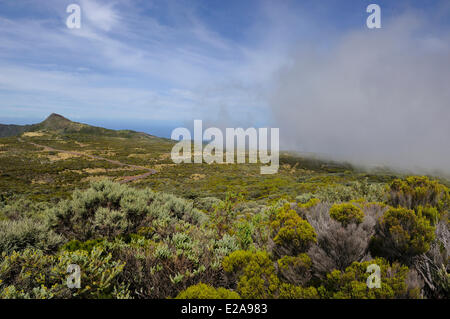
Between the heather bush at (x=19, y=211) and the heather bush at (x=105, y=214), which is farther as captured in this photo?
the heather bush at (x=19, y=211)

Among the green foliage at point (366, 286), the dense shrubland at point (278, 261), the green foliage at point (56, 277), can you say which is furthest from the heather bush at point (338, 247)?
the green foliage at point (56, 277)

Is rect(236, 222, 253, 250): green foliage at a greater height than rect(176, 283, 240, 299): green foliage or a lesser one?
A: lesser

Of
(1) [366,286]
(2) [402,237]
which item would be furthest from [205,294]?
(2) [402,237]

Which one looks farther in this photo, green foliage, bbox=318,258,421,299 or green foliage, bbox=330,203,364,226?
green foliage, bbox=330,203,364,226

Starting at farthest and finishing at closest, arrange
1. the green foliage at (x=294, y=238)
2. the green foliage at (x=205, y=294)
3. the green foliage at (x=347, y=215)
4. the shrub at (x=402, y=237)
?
the green foliage at (x=347, y=215), the green foliage at (x=294, y=238), the shrub at (x=402, y=237), the green foliage at (x=205, y=294)

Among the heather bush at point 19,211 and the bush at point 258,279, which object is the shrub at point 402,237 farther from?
the heather bush at point 19,211

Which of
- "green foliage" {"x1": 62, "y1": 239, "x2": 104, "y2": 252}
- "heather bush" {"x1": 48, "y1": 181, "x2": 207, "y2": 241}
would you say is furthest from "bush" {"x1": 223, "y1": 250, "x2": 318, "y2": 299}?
"green foliage" {"x1": 62, "y1": 239, "x2": 104, "y2": 252}

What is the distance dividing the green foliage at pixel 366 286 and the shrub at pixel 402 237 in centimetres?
49

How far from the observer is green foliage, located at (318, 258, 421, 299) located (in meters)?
2.45

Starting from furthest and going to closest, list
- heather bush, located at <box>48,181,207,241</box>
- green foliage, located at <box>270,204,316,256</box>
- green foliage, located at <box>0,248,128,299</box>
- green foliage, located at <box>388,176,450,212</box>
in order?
1. heather bush, located at <box>48,181,207,241</box>
2. green foliage, located at <box>388,176,450,212</box>
3. green foliage, located at <box>270,204,316,256</box>
4. green foliage, located at <box>0,248,128,299</box>

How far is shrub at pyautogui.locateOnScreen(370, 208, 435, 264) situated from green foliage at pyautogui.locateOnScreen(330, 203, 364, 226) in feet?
1.07

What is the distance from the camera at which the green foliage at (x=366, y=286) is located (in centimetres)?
245

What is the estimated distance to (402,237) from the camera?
316 centimetres

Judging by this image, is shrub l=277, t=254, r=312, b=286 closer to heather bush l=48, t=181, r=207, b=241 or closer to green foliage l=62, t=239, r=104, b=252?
heather bush l=48, t=181, r=207, b=241
